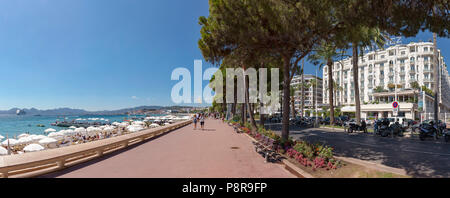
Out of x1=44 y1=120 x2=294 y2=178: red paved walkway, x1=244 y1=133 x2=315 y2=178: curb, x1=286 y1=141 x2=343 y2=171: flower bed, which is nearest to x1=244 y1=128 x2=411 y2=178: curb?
x1=244 y1=133 x2=315 y2=178: curb

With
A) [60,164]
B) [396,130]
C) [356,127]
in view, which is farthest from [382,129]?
[60,164]

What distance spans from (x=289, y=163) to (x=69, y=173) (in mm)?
6403

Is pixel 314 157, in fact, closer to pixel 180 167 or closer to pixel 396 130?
pixel 180 167

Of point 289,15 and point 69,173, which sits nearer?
point 69,173

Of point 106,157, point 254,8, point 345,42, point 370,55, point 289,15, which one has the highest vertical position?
point 370,55

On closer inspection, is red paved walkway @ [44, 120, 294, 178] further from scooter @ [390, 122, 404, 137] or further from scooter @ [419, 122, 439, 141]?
scooter @ [390, 122, 404, 137]

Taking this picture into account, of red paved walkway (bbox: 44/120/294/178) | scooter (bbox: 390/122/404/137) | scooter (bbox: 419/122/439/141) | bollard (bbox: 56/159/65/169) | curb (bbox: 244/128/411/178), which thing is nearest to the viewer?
curb (bbox: 244/128/411/178)

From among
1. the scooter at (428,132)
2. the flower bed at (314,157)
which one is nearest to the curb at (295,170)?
the flower bed at (314,157)

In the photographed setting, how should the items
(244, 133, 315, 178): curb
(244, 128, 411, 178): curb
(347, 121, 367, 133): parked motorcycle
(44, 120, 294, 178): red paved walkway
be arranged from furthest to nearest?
(347, 121, 367, 133): parked motorcycle, (44, 120, 294, 178): red paved walkway, (244, 133, 315, 178): curb, (244, 128, 411, 178): curb

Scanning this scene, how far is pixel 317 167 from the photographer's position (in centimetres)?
576

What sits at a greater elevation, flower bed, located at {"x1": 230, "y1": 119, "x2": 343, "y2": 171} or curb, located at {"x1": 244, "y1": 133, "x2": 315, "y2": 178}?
flower bed, located at {"x1": 230, "y1": 119, "x2": 343, "y2": 171}

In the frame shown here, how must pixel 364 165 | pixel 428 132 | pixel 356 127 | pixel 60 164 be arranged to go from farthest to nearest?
pixel 356 127 → pixel 428 132 → pixel 60 164 → pixel 364 165
